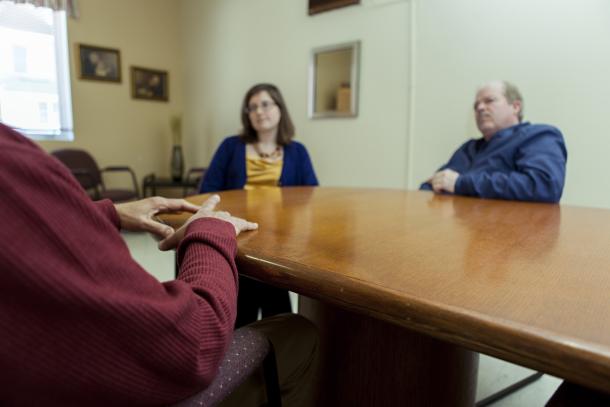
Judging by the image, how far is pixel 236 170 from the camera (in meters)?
2.19

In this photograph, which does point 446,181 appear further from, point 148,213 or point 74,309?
point 74,309

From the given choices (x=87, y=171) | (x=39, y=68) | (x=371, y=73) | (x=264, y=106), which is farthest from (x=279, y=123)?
(x=39, y=68)

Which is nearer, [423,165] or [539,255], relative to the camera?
[539,255]

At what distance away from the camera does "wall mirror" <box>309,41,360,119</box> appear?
9.86ft

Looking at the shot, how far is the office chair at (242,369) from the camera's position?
56cm

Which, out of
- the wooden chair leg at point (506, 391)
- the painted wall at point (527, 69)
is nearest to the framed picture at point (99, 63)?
the painted wall at point (527, 69)

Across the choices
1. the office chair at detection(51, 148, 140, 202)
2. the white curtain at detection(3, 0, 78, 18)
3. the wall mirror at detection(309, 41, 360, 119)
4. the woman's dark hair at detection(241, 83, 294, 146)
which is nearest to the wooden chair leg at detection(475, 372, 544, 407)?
the woman's dark hair at detection(241, 83, 294, 146)

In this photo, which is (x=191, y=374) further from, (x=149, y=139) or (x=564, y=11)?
(x=149, y=139)

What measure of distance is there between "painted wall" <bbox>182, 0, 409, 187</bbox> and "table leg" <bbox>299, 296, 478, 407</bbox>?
200 cm

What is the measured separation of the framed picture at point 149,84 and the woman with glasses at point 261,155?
270 cm

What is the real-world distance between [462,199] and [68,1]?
4268mm

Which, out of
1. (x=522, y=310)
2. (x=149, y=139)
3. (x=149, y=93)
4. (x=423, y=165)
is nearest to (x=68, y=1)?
(x=149, y=93)

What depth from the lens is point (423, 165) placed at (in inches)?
107

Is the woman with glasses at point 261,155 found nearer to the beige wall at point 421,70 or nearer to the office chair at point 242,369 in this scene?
the beige wall at point 421,70
